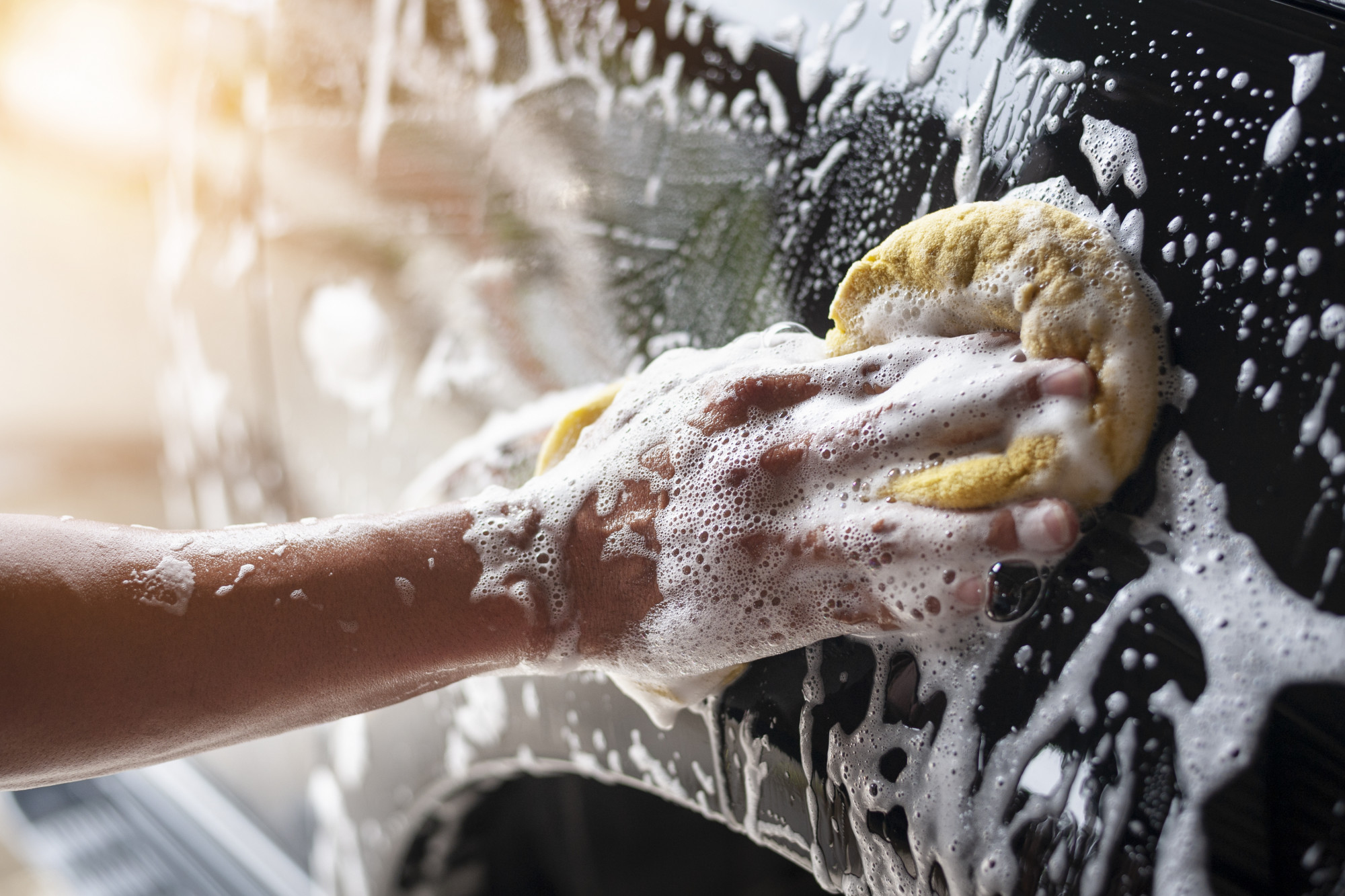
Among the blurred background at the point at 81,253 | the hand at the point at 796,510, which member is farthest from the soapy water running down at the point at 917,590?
the blurred background at the point at 81,253

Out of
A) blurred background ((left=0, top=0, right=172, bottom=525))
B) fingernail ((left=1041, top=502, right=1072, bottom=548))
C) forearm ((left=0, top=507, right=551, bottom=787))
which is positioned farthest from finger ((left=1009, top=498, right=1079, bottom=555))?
blurred background ((left=0, top=0, right=172, bottom=525))

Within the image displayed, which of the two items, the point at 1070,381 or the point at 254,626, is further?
the point at 254,626

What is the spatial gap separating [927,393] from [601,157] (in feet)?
1.67

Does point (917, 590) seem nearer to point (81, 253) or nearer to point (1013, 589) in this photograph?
point (1013, 589)

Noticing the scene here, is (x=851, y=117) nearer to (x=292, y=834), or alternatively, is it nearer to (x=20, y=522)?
(x=20, y=522)

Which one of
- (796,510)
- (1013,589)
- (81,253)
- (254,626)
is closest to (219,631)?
(254,626)

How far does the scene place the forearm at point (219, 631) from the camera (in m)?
0.56

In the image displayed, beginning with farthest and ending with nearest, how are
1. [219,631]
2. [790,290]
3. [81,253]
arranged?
[81,253] < [790,290] < [219,631]

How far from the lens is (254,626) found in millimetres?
610

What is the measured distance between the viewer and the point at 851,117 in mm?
690

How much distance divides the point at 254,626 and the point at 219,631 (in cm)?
2

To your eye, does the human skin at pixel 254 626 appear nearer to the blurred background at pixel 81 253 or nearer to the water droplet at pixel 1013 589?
the water droplet at pixel 1013 589

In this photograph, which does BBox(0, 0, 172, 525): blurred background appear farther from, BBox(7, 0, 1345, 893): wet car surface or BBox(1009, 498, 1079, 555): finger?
BBox(1009, 498, 1079, 555): finger

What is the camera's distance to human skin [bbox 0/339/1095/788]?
55 centimetres
